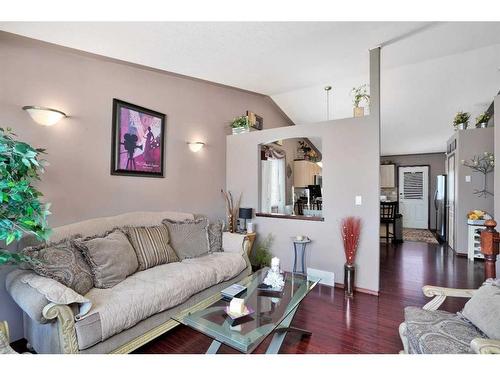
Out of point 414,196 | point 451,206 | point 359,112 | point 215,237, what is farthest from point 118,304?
point 414,196

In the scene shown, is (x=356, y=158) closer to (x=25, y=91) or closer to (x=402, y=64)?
(x=402, y=64)

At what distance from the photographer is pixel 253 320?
1.65 metres

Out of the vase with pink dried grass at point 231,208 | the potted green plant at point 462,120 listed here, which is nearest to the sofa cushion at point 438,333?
the vase with pink dried grass at point 231,208

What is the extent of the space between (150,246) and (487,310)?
2.64 m

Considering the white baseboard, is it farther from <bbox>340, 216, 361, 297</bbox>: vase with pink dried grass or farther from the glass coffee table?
the glass coffee table

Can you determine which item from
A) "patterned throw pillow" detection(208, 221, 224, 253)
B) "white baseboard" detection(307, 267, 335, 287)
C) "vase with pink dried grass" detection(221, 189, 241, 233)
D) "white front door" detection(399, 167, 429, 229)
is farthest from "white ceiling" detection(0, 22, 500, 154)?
A: "white front door" detection(399, 167, 429, 229)

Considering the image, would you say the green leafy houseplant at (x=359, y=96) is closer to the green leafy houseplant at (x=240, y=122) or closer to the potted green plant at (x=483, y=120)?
the green leafy houseplant at (x=240, y=122)

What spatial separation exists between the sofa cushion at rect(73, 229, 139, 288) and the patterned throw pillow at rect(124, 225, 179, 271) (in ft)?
0.52

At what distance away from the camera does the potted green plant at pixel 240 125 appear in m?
4.20

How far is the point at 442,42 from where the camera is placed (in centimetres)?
300

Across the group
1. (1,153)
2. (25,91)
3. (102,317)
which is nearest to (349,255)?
(102,317)

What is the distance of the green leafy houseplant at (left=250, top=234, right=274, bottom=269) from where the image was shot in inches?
150

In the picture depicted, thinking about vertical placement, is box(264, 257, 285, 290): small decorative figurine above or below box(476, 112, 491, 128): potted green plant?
below

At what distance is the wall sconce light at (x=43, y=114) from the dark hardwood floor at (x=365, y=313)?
2.08 metres
